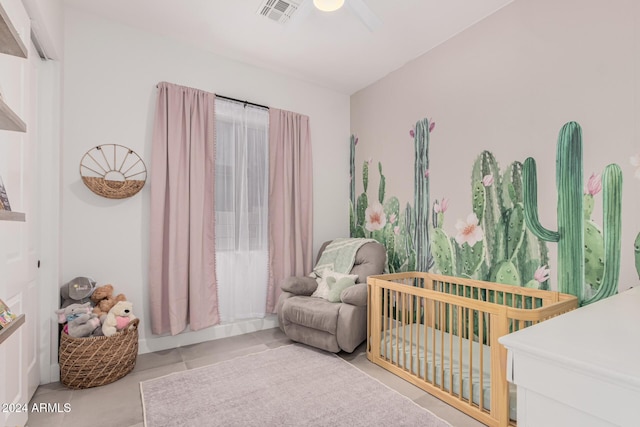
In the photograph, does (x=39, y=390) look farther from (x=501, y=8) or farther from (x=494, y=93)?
(x=501, y=8)

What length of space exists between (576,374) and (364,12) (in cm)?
205

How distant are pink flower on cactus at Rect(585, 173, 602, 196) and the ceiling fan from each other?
5.21 ft

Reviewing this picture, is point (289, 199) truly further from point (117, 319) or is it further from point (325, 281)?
point (117, 319)

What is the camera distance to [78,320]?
6.92ft

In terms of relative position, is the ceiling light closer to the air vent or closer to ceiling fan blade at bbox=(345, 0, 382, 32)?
ceiling fan blade at bbox=(345, 0, 382, 32)

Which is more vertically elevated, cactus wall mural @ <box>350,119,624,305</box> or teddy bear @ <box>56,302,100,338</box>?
cactus wall mural @ <box>350,119,624,305</box>

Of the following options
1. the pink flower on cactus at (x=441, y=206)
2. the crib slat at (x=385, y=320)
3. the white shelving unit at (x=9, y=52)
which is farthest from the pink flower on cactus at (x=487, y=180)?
the white shelving unit at (x=9, y=52)

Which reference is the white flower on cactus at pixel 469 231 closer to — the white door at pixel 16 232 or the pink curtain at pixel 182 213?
the pink curtain at pixel 182 213

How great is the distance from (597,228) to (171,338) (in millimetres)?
3195

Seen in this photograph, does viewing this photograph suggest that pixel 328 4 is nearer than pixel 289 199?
Yes

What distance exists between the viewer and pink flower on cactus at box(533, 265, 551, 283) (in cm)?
208

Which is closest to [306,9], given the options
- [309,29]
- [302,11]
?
[302,11]

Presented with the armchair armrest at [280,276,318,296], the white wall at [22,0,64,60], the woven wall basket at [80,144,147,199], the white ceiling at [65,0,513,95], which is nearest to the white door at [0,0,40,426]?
the white wall at [22,0,64,60]

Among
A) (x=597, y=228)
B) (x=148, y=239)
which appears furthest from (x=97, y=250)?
(x=597, y=228)
